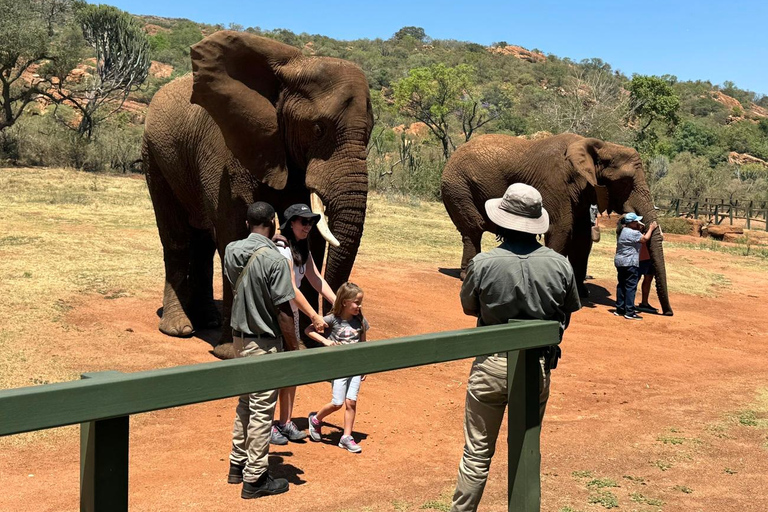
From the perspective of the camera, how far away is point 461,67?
41.4m

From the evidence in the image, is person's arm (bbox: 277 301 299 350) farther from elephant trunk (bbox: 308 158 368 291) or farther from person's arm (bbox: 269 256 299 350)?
elephant trunk (bbox: 308 158 368 291)

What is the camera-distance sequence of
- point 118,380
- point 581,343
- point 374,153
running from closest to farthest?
1. point 118,380
2. point 581,343
3. point 374,153

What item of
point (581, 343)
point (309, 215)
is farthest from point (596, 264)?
point (309, 215)

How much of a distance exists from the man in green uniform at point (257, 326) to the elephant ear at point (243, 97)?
2368 millimetres

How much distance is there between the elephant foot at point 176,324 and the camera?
927 centimetres

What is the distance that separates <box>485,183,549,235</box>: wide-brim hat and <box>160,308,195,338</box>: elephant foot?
5.74 m

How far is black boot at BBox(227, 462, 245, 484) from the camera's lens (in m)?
5.48

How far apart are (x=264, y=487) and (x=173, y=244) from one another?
4.99 meters

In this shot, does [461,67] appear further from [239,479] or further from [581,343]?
[239,479]

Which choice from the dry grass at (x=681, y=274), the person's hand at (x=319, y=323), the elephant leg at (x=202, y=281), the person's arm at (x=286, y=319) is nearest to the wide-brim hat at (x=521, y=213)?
the person's arm at (x=286, y=319)

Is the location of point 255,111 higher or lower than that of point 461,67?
lower

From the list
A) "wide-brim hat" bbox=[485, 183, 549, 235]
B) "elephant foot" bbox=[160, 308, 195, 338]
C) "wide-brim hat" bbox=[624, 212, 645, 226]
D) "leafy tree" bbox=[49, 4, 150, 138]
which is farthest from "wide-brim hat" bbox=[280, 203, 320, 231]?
"leafy tree" bbox=[49, 4, 150, 138]

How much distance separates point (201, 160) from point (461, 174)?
7.70 meters

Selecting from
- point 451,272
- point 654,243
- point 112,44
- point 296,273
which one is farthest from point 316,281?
point 112,44
